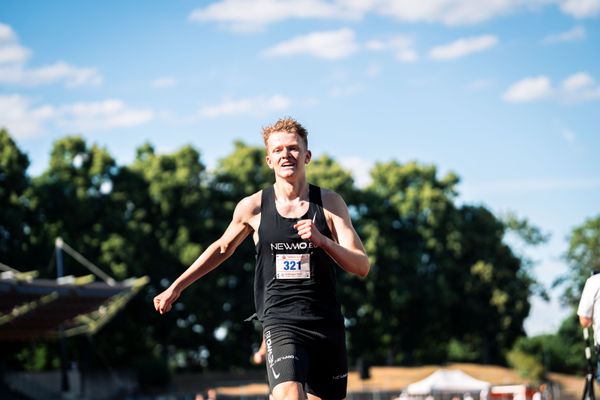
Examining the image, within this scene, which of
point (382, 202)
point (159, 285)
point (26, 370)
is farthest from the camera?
point (382, 202)

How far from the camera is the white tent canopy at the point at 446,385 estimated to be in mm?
53528

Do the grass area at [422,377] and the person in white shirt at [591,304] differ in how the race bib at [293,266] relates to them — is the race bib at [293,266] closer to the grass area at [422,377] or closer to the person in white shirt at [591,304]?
the person in white shirt at [591,304]

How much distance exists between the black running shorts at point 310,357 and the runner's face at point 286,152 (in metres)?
1.05

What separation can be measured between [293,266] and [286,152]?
2.50 ft

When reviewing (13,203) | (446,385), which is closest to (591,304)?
(446,385)

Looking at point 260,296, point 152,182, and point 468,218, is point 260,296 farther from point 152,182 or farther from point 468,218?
point 468,218

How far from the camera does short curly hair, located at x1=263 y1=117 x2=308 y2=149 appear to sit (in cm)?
735

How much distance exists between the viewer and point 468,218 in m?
80.3

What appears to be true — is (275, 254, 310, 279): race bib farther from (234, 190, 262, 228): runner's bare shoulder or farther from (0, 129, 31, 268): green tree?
(0, 129, 31, 268): green tree

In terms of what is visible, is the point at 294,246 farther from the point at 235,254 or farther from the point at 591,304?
the point at 235,254

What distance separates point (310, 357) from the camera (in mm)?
7277

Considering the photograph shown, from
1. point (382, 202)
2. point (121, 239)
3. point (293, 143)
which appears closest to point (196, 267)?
point (293, 143)

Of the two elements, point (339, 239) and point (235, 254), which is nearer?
point (339, 239)

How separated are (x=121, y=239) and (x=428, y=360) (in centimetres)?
2929
